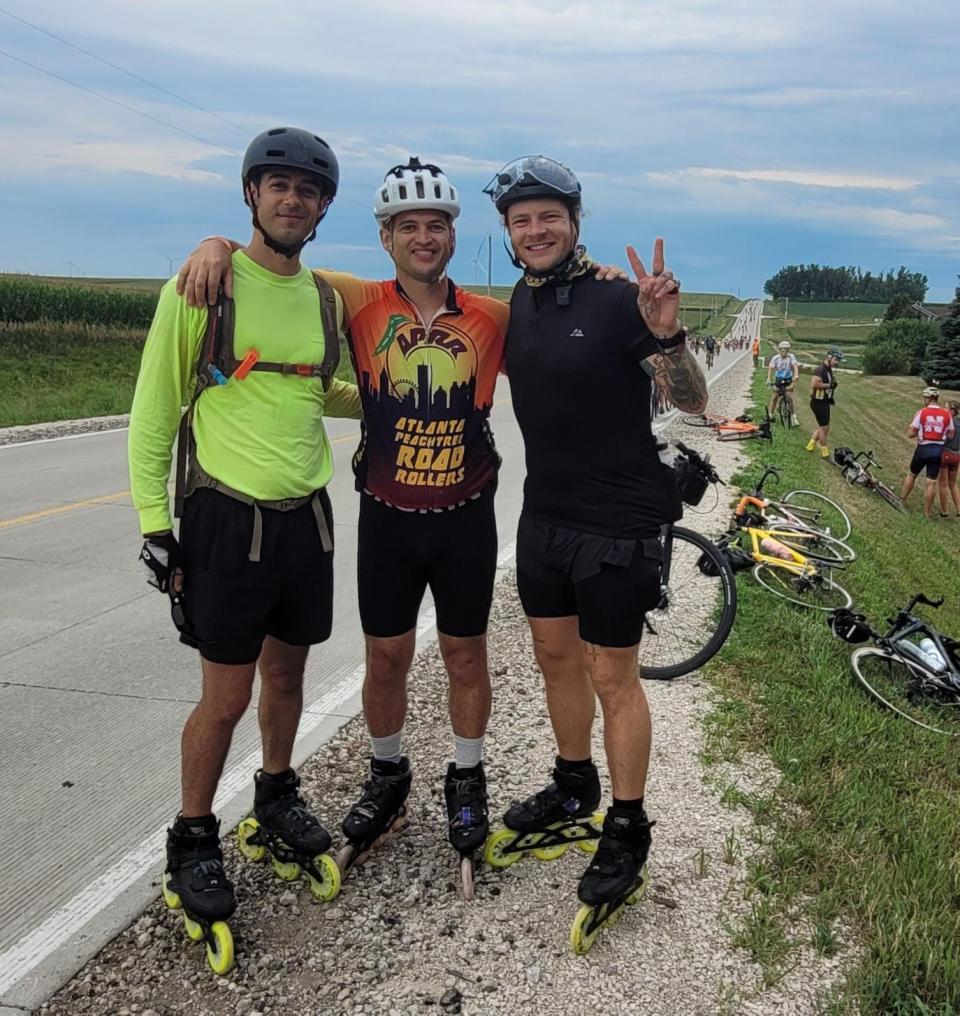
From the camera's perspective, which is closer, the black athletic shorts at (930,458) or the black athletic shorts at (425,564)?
the black athletic shorts at (425,564)

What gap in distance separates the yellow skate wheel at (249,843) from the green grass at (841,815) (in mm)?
1767

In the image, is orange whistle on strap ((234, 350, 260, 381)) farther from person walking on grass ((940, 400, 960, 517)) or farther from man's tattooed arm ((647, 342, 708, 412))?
person walking on grass ((940, 400, 960, 517))

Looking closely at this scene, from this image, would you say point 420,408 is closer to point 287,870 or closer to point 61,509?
point 287,870

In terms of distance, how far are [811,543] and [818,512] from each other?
1.42m

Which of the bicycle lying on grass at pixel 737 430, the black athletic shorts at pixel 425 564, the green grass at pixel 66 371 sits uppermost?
the black athletic shorts at pixel 425 564

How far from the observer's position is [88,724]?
4535 mm

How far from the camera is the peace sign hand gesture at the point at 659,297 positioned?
116 inches

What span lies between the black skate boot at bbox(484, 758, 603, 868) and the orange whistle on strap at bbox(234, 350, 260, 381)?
78.5 inches

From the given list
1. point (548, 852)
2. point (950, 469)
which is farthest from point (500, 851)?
point (950, 469)

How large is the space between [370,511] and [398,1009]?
5.39ft

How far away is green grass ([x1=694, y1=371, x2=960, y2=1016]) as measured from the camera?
2.88 m

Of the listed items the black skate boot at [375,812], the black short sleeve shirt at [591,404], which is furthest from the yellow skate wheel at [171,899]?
the black short sleeve shirt at [591,404]

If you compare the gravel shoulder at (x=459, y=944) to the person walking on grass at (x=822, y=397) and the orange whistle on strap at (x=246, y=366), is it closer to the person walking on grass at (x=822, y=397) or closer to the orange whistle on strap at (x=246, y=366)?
the orange whistle on strap at (x=246, y=366)

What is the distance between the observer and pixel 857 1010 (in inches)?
106
